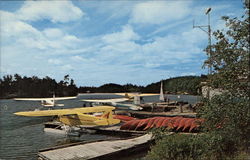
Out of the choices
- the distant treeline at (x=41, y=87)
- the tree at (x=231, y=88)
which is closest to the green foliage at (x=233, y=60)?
the tree at (x=231, y=88)

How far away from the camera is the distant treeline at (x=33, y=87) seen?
13075cm

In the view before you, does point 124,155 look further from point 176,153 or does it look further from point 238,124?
point 238,124

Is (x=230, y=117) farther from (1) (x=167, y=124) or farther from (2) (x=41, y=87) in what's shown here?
(2) (x=41, y=87)

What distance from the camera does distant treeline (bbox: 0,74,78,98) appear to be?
13075cm

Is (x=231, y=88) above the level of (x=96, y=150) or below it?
above

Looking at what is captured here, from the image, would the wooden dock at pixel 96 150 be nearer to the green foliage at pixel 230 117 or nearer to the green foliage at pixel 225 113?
the green foliage at pixel 225 113

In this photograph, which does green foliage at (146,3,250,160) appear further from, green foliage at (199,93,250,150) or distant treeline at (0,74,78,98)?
distant treeline at (0,74,78,98)

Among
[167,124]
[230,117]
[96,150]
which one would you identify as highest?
[230,117]

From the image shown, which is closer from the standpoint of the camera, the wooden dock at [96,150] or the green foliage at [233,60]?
the green foliage at [233,60]

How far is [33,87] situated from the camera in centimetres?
13038

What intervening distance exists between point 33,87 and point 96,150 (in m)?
131

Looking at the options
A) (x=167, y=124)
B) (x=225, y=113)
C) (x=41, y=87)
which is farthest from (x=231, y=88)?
(x=41, y=87)

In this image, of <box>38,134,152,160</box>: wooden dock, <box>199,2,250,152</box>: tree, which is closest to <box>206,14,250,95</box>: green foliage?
<box>199,2,250,152</box>: tree

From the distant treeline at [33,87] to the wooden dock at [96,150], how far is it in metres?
121
